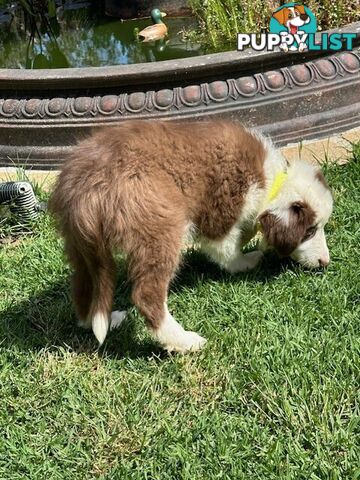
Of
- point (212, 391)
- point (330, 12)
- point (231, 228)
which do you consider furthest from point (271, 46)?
point (212, 391)

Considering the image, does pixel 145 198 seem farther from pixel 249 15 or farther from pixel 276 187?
pixel 249 15

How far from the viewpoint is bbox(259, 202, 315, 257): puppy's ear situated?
11.0ft

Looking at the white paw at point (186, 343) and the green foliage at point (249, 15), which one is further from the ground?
the green foliage at point (249, 15)

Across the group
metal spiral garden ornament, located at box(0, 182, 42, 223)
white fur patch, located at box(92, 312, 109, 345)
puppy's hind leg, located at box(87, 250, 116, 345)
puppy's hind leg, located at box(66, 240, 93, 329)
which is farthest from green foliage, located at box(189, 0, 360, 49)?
white fur patch, located at box(92, 312, 109, 345)

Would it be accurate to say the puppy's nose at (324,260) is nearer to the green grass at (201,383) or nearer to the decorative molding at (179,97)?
the green grass at (201,383)

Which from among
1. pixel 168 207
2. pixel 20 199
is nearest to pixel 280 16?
pixel 20 199

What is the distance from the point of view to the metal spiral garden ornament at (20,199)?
14.0 feet

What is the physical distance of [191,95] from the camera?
4.62 meters

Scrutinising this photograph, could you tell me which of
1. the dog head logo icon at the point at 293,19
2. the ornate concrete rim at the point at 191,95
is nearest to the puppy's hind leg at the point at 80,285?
the ornate concrete rim at the point at 191,95

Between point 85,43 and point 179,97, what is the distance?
3014mm

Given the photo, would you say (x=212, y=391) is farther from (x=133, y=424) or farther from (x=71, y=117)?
(x=71, y=117)

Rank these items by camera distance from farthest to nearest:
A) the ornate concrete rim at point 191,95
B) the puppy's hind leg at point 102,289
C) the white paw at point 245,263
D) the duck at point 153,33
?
1. the duck at point 153,33
2. the ornate concrete rim at point 191,95
3. the white paw at point 245,263
4. the puppy's hind leg at point 102,289

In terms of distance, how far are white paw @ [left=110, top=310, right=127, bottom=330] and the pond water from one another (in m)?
3.38

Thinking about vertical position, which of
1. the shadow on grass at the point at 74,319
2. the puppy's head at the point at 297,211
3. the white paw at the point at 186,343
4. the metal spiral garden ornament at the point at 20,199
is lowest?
the shadow on grass at the point at 74,319
